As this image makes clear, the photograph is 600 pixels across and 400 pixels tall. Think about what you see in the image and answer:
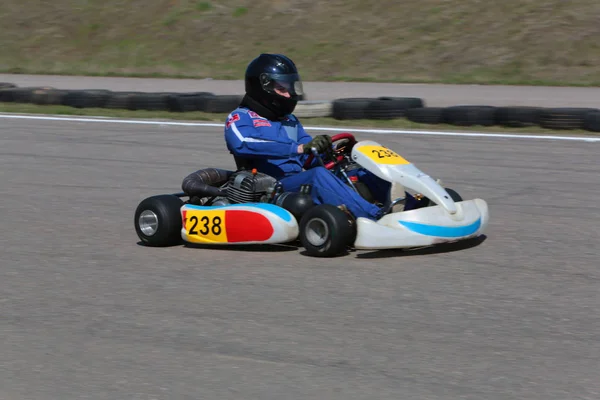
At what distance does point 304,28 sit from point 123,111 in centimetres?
817

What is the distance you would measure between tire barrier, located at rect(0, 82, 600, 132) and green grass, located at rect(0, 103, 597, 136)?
9 cm

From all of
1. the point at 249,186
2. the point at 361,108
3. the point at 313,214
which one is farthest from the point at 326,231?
the point at 361,108

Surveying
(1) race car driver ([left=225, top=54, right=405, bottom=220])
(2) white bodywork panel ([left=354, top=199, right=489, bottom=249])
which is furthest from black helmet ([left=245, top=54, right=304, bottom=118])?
(2) white bodywork panel ([left=354, top=199, right=489, bottom=249])

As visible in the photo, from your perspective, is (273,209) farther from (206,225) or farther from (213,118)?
(213,118)

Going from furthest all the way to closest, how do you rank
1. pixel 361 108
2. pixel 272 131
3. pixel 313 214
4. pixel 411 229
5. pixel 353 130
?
pixel 361 108, pixel 353 130, pixel 272 131, pixel 313 214, pixel 411 229

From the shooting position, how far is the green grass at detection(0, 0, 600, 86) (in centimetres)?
1788

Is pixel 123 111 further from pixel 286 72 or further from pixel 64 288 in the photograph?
pixel 64 288

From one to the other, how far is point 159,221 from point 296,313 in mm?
1699

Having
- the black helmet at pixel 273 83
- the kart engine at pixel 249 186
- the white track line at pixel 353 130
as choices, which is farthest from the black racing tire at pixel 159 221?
the white track line at pixel 353 130

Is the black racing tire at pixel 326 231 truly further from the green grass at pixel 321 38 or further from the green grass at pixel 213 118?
the green grass at pixel 321 38

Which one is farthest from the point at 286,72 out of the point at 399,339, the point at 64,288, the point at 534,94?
the point at 534,94

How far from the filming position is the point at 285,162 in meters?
6.15

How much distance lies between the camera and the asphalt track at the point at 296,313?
12.2ft

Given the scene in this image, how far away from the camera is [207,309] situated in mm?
4688
